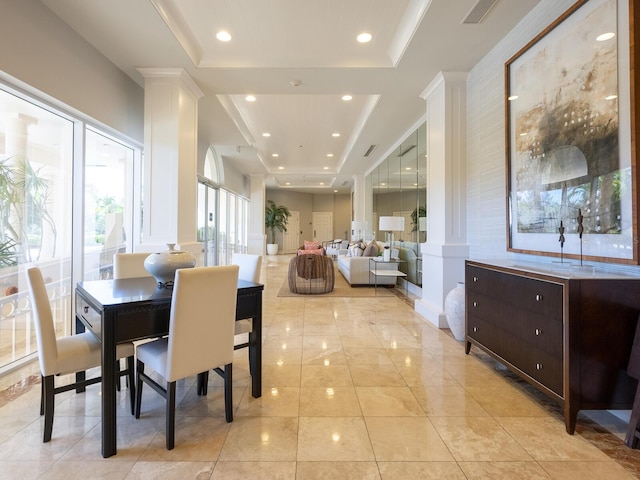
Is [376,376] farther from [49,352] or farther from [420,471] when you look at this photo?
[49,352]

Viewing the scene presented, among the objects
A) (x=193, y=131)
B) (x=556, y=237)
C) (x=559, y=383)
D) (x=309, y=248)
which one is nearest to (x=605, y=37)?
(x=556, y=237)

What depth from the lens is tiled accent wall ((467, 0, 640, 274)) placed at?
319cm

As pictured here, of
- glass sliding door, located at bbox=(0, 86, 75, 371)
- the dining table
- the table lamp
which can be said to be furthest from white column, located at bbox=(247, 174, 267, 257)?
the dining table

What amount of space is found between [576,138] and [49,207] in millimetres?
4564

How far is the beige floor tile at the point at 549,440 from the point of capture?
1691 millimetres

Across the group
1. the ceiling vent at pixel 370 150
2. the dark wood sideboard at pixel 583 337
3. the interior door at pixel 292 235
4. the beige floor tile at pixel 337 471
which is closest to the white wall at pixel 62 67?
the beige floor tile at pixel 337 471

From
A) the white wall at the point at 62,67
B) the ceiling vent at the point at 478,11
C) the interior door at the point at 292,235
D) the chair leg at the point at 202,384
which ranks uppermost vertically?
the ceiling vent at the point at 478,11

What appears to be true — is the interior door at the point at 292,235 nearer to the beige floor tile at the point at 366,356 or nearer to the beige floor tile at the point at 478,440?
the beige floor tile at the point at 366,356

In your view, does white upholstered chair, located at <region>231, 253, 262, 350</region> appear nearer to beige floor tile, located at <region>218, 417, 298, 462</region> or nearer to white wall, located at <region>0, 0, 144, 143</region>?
beige floor tile, located at <region>218, 417, 298, 462</region>

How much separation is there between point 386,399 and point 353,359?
0.73 meters

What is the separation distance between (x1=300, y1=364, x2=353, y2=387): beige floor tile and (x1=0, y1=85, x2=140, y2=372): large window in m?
2.49

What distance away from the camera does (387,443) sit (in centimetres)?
179

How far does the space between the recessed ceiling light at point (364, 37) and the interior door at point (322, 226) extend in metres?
13.0

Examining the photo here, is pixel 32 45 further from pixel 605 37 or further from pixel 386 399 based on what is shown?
pixel 605 37
